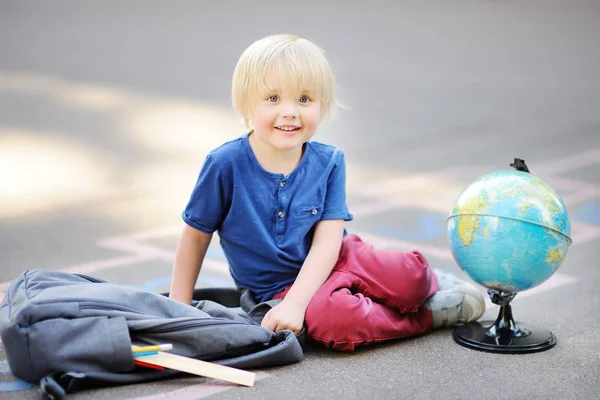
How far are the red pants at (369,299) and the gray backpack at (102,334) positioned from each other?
0.13 metres

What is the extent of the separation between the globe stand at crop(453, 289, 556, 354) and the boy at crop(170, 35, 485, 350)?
0.50ft

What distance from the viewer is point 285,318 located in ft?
11.0

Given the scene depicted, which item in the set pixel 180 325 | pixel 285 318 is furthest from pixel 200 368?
pixel 285 318

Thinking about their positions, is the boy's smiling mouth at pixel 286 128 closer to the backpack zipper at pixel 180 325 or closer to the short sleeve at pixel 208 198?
the short sleeve at pixel 208 198

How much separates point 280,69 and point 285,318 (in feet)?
2.87

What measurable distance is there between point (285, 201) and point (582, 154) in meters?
3.65

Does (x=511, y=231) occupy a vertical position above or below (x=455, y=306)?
above

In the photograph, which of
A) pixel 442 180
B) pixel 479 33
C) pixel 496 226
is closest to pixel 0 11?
pixel 479 33

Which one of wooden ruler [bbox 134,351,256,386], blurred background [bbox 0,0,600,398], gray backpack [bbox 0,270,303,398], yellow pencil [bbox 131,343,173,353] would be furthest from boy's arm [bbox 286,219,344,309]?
blurred background [bbox 0,0,600,398]

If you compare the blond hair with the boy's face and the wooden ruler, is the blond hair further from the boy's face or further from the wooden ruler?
the wooden ruler

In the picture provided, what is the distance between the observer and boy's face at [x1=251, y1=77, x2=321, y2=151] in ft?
11.4

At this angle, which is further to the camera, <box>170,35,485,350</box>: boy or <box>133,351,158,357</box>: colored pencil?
<box>170,35,485,350</box>: boy

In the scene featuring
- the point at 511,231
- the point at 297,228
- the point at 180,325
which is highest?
the point at 511,231

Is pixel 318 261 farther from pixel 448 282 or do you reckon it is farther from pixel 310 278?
pixel 448 282
